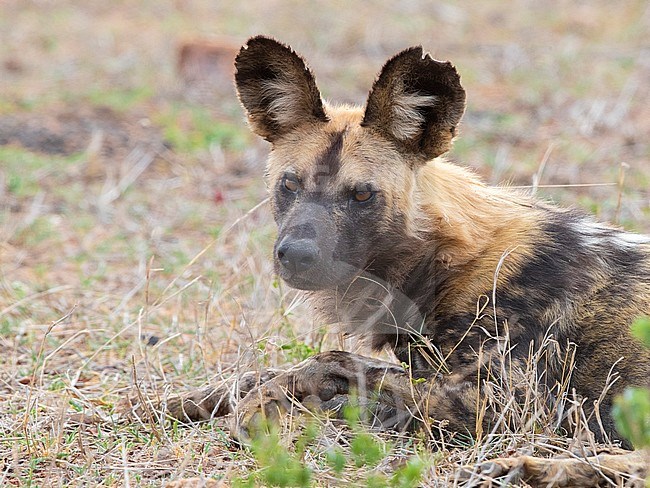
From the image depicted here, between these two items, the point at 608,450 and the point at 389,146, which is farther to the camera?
the point at 389,146

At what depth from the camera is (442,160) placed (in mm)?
4137

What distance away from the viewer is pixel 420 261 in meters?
3.79

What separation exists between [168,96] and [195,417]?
709 centimetres

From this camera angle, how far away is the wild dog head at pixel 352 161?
3.61 meters

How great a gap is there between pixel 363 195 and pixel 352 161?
0.14 meters

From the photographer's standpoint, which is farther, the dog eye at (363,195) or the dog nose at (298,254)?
the dog eye at (363,195)

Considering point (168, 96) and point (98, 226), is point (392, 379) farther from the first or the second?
point (168, 96)

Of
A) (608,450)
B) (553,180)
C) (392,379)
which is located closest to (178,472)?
(392,379)

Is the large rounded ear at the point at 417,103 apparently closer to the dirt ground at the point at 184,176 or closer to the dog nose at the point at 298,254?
the dog nose at the point at 298,254

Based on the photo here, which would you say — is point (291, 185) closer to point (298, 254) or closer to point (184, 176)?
point (298, 254)

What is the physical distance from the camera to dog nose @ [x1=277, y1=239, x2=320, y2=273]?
3.52 m

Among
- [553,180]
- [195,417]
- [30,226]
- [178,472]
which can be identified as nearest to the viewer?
[178,472]

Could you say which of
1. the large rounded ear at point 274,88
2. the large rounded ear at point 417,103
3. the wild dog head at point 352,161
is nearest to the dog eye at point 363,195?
the wild dog head at point 352,161

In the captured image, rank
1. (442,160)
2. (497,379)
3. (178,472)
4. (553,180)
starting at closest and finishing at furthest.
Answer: (178,472), (497,379), (442,160), (553,180)
